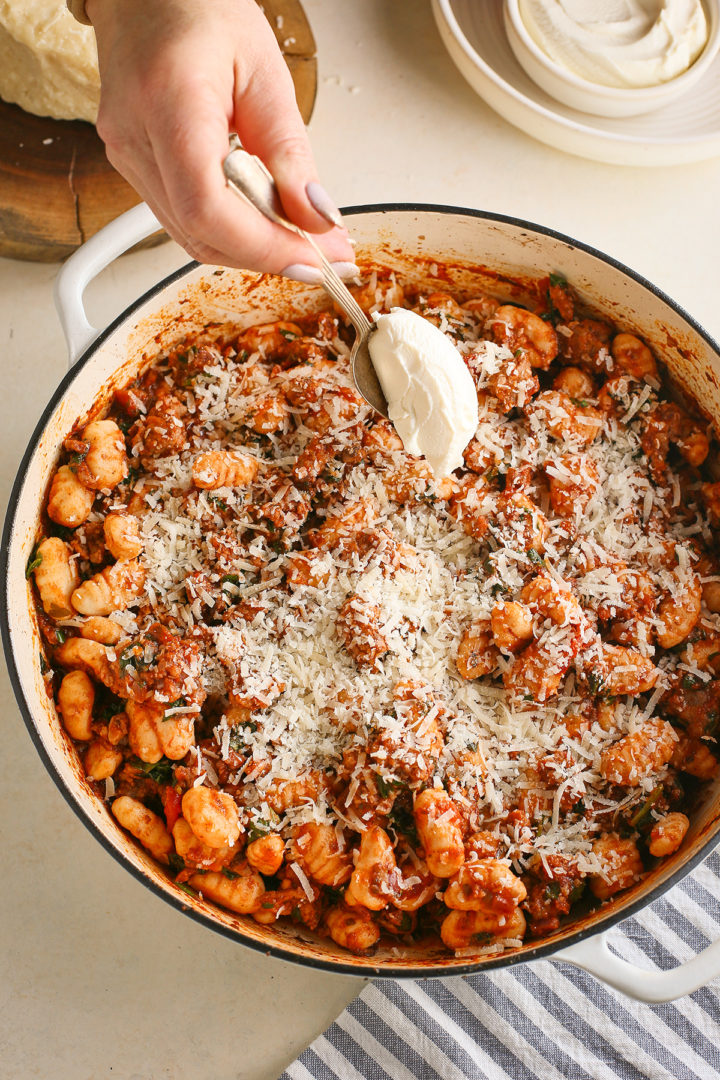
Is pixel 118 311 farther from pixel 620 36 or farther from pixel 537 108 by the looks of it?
pixel 620 36

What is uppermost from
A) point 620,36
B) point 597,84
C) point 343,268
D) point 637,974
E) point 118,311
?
point 620,36

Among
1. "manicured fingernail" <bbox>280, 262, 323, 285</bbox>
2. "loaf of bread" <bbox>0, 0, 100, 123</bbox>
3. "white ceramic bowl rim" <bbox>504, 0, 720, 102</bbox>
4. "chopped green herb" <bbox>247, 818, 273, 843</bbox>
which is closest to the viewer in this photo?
"manicured fingernail" <bbox>280, 262, 323, 285</bbox>

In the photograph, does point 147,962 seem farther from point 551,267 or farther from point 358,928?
point 551,267

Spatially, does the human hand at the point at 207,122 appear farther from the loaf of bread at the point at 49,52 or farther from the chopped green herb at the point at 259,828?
the chopped green herb at the point at 259,828

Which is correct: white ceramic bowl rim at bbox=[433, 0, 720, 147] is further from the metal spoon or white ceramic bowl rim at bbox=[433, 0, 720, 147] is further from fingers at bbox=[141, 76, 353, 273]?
fingers at bbox=[141, 76, 353, 273]

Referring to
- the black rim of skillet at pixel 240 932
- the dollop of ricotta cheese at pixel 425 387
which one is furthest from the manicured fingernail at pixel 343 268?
the black rim of skillet at pixel 240 932

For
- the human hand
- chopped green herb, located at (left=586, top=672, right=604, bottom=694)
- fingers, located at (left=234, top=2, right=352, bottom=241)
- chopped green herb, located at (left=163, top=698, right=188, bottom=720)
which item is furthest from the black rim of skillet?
fingers, located at (left=234, top=2, right=352, bottom=241)

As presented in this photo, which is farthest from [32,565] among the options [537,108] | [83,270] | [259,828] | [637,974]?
[537,108]
